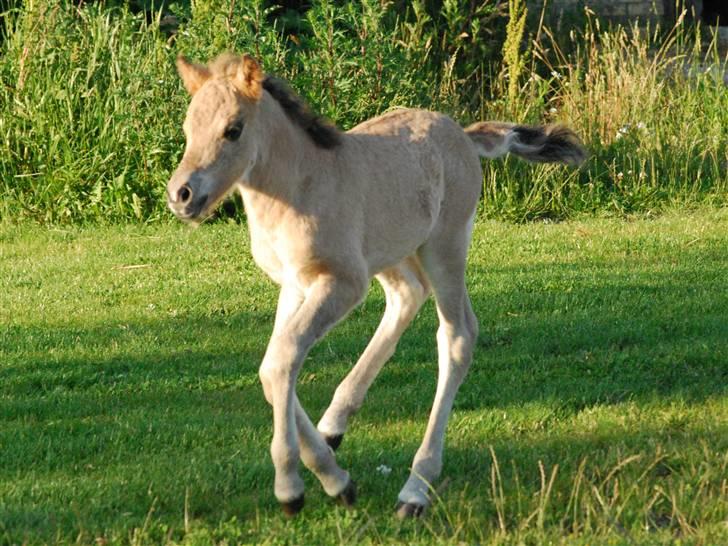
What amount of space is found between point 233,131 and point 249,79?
0.80ft

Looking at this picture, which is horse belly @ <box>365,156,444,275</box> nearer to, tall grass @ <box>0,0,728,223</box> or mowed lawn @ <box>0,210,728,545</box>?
mowed lawn @ <box>0,210,728,545</box>

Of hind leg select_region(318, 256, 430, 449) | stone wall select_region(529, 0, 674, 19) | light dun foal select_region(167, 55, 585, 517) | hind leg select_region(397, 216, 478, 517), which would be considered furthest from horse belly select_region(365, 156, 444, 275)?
stone wall select_region(529, 0, 674, 19)

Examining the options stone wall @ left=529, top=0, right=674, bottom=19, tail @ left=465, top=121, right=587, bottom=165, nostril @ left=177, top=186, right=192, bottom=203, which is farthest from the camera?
stone wall @ left=529, top=0, right=674, bottom=19

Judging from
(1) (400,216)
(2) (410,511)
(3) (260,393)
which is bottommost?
(3) (260,393)

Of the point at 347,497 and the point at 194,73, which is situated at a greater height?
the point at 194,73

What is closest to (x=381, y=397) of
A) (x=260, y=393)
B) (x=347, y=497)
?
(x=260, y=393)

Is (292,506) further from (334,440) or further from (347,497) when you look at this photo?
(334,440)

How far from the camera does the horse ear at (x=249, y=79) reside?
489cm

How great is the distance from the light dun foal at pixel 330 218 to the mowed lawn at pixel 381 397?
28 cm

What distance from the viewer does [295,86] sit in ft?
36.3

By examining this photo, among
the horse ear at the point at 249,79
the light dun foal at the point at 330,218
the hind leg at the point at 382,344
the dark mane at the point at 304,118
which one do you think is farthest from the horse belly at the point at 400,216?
the horse ear at the point at 249,79

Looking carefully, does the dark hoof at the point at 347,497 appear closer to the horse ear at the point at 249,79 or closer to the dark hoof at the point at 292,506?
the dark hoof at the point at 292,506

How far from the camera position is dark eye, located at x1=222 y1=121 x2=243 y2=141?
4.80 meters

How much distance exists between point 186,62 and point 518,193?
6589 millimetres
